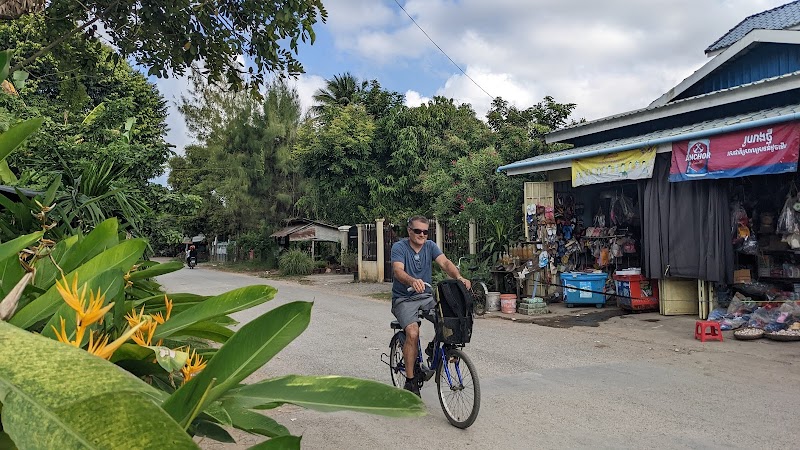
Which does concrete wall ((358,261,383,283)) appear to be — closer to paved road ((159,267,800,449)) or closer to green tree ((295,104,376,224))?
green tree ((295,104,376,224))

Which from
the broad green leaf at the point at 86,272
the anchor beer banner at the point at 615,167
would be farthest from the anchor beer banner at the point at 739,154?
the broad green leaf at the point at 86,272

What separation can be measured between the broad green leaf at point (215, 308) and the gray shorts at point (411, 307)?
3.53 meters

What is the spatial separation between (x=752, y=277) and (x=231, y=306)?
1004 cm

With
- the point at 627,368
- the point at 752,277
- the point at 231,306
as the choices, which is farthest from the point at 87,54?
the point at 752,277

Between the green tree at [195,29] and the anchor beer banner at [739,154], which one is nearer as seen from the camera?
the green tree at [195,29]

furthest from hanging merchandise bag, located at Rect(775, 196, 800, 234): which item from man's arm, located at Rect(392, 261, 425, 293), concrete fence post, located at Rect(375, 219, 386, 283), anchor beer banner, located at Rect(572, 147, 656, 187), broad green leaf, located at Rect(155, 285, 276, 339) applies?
concrete fence post, located at Rect(375, 219, 386, 283)

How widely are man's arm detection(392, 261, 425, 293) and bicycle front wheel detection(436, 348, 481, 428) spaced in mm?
607

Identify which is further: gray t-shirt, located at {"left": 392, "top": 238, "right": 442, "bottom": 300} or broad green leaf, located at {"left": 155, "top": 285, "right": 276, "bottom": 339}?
gray t-shirt, located at {"left": 392, "top": 238, "right": 442, "bottom": 300}

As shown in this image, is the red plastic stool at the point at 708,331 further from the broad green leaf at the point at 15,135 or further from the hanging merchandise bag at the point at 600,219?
the broad green leaf at the point at 15,135

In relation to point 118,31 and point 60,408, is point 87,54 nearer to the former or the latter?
point 118,31

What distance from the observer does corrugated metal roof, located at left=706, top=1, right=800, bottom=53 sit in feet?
39.6

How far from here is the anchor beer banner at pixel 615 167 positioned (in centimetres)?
945

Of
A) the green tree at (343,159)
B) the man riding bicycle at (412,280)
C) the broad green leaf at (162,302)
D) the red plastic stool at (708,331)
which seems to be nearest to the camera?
the broad green leaf at (162,302)

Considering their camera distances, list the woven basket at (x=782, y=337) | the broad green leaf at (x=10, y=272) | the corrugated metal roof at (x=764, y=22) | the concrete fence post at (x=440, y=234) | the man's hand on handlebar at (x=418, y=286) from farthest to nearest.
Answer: the concrete fence post at (x=440, y=234) < the corrugated metal roof at (x=764, y=22) < the woven basket at (x=782, y=337) < the man's hand on handlebar at (x=418, y=286) < the broad green leaf at (x=10, y=272)
